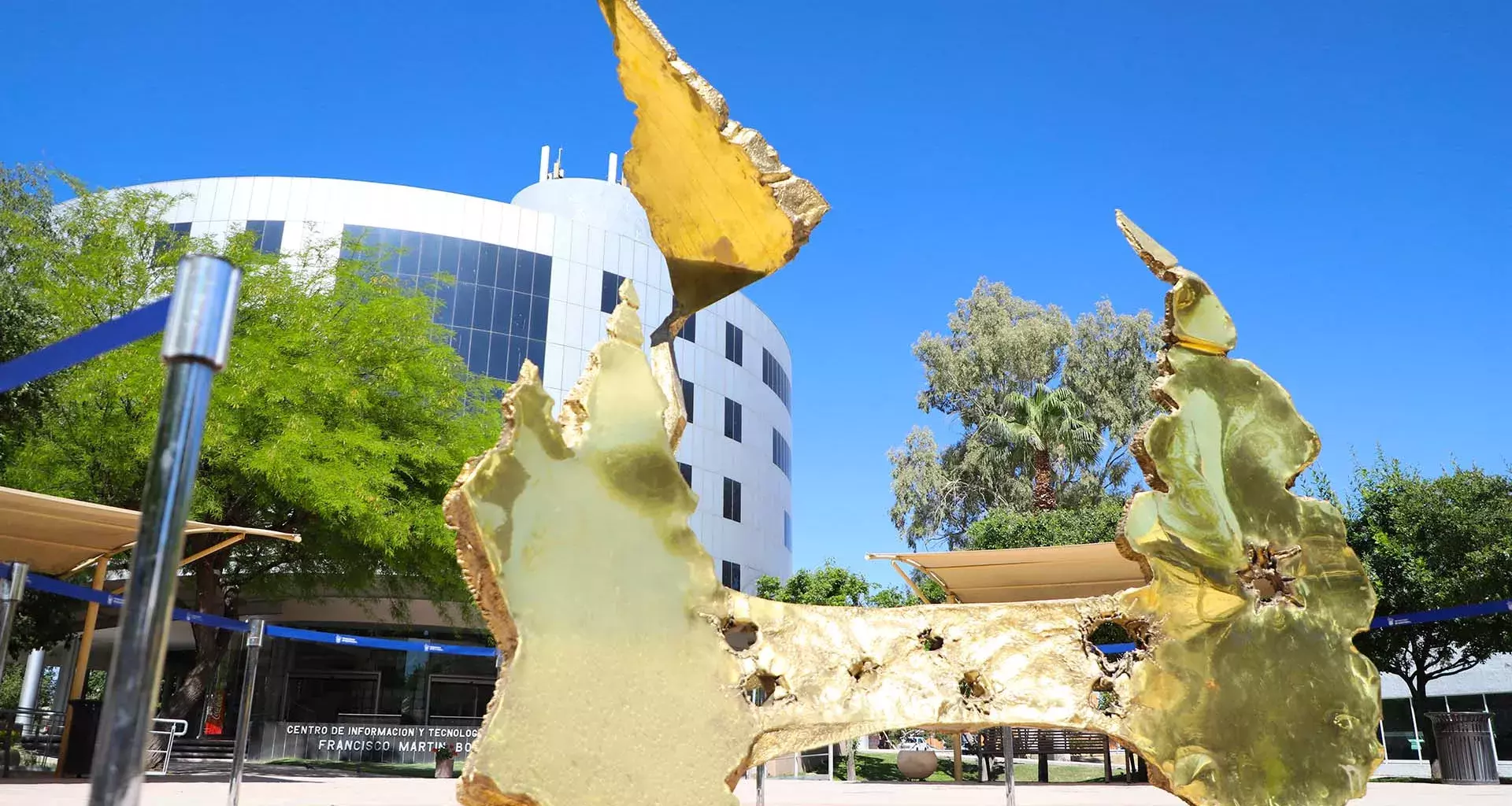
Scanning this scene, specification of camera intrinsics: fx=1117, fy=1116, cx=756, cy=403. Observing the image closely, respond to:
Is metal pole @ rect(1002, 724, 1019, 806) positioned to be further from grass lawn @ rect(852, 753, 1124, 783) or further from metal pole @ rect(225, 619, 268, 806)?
grass lawn @ rect(852, 753, 1124, 783)

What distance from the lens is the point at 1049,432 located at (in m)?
27.0

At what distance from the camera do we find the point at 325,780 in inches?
599

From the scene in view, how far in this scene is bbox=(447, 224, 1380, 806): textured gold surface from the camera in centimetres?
372

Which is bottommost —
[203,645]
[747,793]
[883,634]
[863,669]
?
[747,793]

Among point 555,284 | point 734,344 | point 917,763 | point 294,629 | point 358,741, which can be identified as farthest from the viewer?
point 734,344

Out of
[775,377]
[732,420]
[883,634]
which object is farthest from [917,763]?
[775,377]

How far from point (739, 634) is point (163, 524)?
2.95 metres

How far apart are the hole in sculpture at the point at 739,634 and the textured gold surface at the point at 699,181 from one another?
4.85ft

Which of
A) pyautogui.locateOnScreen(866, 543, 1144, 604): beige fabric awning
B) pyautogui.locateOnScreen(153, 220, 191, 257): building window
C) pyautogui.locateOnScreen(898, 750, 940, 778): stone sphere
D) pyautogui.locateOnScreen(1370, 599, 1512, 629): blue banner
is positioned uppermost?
pyautogui.locateOnScreen(153, 220, 191, 257): building window

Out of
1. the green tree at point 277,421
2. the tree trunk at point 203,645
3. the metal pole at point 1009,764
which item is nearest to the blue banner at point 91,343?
the metal pole at point 1009,764

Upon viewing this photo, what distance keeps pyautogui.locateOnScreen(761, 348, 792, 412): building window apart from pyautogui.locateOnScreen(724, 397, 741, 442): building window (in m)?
2.29

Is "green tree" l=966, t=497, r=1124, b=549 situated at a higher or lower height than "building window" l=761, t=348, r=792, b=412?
lower

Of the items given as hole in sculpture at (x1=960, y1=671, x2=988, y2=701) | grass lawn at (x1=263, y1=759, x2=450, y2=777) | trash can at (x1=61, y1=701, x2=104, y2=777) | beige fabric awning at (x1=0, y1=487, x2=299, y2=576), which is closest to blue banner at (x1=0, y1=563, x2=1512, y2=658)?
beige fabric awning at (x1=0, y1=487, x2=299, y2=576)

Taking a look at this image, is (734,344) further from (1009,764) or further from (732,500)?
(1009,764)
